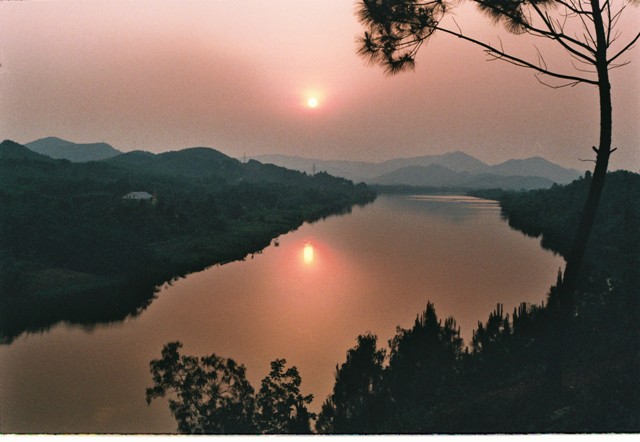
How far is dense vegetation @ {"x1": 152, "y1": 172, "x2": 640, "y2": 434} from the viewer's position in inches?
303

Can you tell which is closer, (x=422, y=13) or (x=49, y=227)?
(x=422, y=13)

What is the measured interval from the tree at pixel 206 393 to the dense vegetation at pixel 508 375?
187 centimetres

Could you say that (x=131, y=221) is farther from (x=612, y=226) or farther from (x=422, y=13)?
(x=612, y=226)

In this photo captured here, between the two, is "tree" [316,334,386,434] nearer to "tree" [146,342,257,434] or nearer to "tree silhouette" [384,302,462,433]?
"tree silhouette" [384,302,462,433]

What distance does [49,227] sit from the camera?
27.6m

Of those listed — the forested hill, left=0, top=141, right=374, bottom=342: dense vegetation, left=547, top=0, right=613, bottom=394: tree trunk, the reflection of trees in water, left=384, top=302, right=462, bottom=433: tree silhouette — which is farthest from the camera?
left=0, top=141, right=374, bottom=342: dense vegetation

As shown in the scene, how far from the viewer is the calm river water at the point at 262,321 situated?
37.8 feet

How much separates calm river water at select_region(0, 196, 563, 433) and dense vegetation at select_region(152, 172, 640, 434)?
1.11 metres

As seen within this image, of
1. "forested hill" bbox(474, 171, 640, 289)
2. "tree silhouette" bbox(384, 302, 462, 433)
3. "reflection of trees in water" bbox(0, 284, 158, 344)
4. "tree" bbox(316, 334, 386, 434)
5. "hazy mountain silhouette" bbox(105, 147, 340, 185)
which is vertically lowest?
"reflection of trees in water" bbox(0, 284, 158, 344)

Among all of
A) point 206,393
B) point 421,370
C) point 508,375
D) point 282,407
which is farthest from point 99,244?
point 508,375

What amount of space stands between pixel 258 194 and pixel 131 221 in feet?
113

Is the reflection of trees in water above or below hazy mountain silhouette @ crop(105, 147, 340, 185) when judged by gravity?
below

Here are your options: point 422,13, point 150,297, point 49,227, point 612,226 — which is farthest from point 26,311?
point 612,226

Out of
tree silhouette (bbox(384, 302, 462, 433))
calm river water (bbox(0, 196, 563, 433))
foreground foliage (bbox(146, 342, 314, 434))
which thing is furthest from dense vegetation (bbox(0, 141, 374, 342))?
tree silhouette (bbox(384, 302, 462, 433))
